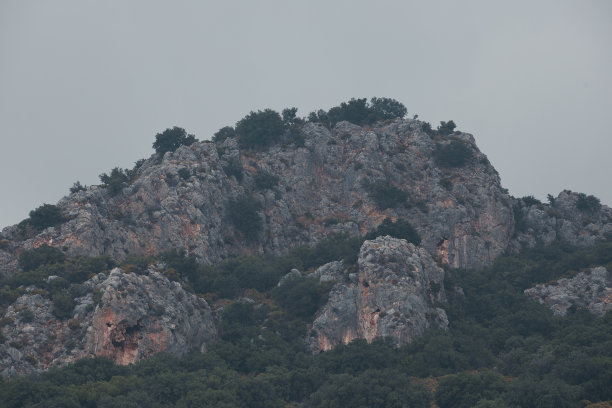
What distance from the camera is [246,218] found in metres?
134

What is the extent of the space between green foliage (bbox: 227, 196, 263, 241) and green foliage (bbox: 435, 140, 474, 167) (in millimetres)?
34926

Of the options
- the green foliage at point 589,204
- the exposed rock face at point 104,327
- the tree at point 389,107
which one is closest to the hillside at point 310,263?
the exposed rock face at point 104,327

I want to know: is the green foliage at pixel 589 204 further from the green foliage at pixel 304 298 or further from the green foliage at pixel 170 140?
the green foliage at pixel 170 140

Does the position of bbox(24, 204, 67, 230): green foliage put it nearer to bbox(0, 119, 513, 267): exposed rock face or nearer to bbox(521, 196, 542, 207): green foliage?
bbox(0, 119, 513, 267): exposed rock face

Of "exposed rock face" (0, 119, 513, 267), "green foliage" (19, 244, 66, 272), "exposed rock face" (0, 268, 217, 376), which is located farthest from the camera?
"exposed rock face" (0, 119, 513, 267)

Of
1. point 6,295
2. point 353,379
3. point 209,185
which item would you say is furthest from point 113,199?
point 353,379

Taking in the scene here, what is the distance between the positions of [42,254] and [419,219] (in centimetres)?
5878

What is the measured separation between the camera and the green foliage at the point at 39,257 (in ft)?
363

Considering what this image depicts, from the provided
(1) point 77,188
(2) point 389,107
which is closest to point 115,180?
(1) point 77,188

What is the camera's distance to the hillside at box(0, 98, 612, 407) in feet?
314

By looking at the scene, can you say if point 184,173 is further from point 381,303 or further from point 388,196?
point 381,303

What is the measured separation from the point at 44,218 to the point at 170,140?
113 feet

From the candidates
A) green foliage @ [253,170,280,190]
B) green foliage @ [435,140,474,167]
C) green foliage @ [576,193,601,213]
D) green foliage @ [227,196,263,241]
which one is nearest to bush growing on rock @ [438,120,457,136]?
green foliage @ [435,140,474,167]

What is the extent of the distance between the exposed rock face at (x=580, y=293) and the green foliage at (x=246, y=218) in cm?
4205
